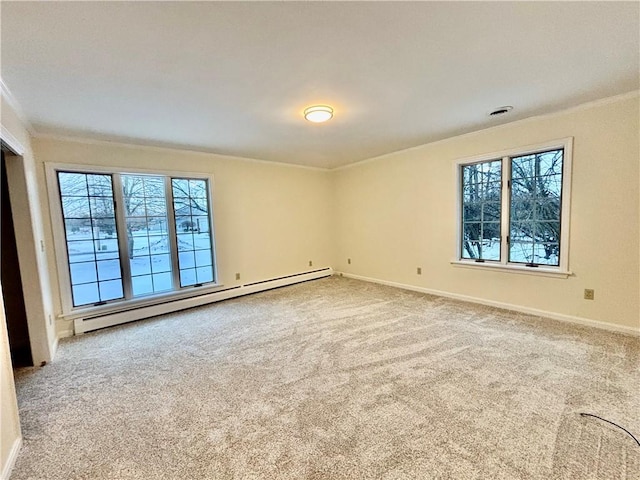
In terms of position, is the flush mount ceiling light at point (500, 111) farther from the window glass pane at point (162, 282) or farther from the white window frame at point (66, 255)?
the window glass pane at point (162, 282)

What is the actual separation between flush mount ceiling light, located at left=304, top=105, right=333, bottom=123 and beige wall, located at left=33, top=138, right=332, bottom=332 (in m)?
2.30

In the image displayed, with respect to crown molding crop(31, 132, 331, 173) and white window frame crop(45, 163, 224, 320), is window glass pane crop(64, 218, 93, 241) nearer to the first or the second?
white window frame crop(45, 163, 224, 320)

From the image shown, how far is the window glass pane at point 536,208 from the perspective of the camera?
337 centimetres

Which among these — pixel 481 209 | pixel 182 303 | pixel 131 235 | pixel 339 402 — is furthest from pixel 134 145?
pixel 481 209

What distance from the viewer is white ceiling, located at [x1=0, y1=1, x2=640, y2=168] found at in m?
1.52

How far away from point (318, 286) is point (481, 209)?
2.90 m

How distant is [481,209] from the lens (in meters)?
4.04

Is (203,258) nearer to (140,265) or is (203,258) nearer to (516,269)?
(140,265)

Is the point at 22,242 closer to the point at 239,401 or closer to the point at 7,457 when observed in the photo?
the point at 7,457

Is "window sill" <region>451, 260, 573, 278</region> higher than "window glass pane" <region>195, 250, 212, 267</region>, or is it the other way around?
"window glass pane" <region>195, 250, 212, 267</region>

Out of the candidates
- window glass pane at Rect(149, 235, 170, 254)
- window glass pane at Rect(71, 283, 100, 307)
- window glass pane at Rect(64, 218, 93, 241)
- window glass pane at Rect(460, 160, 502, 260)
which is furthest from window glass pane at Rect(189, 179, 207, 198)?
window glass pane at Rect(460, 160, 502, 260)

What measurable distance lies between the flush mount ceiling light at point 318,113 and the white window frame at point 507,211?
2.23 meters

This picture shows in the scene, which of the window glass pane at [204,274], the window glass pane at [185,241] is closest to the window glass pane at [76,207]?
the window glass pane at [185,241]

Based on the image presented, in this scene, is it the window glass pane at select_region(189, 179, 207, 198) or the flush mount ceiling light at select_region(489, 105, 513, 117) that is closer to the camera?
the flush mount ceiling light at select_region(489, 105, 513, 117)
